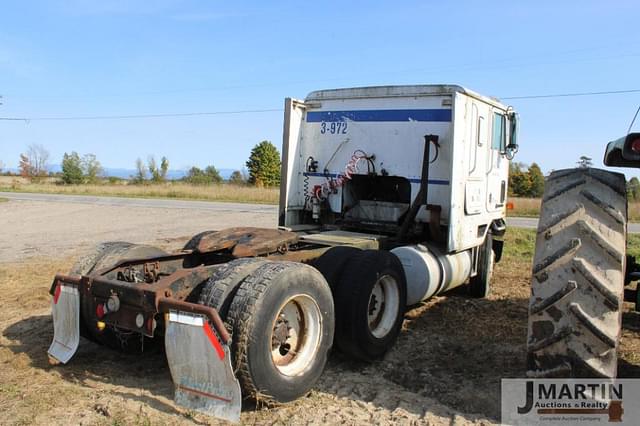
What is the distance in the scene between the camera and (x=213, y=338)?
3629mm

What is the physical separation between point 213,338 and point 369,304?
188cm

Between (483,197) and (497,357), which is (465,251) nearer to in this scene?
(483,197)

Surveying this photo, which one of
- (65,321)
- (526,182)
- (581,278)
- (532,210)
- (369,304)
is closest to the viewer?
(581,278)

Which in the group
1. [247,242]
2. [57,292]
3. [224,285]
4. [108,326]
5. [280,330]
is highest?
[247,242]

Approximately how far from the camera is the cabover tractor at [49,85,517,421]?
12.4ft

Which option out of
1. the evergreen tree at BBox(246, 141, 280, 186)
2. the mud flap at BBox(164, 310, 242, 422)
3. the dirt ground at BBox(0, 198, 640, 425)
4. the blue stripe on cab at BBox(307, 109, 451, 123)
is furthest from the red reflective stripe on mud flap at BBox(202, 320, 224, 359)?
the evergreen tree at BBox(246, 141, 280, 186)

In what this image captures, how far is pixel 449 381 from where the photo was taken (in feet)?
15.4

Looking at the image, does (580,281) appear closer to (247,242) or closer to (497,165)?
(247,242)

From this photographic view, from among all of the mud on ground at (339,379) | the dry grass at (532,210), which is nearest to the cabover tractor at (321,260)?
the mud on ground at (339,379)

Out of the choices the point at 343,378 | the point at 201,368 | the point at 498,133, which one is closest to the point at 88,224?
the point at 498,133

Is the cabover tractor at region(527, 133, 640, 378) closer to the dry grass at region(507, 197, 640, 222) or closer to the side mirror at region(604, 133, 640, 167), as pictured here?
the side mirror at region(604, 133, 640, 167)

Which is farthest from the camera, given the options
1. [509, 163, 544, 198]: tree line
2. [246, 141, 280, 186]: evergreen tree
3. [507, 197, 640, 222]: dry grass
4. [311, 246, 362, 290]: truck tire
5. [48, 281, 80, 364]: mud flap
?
[246, 141, 280, 186]: evergreen tree

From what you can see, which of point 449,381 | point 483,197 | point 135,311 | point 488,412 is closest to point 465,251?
point 483,197

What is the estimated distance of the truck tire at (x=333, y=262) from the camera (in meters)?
5.07
